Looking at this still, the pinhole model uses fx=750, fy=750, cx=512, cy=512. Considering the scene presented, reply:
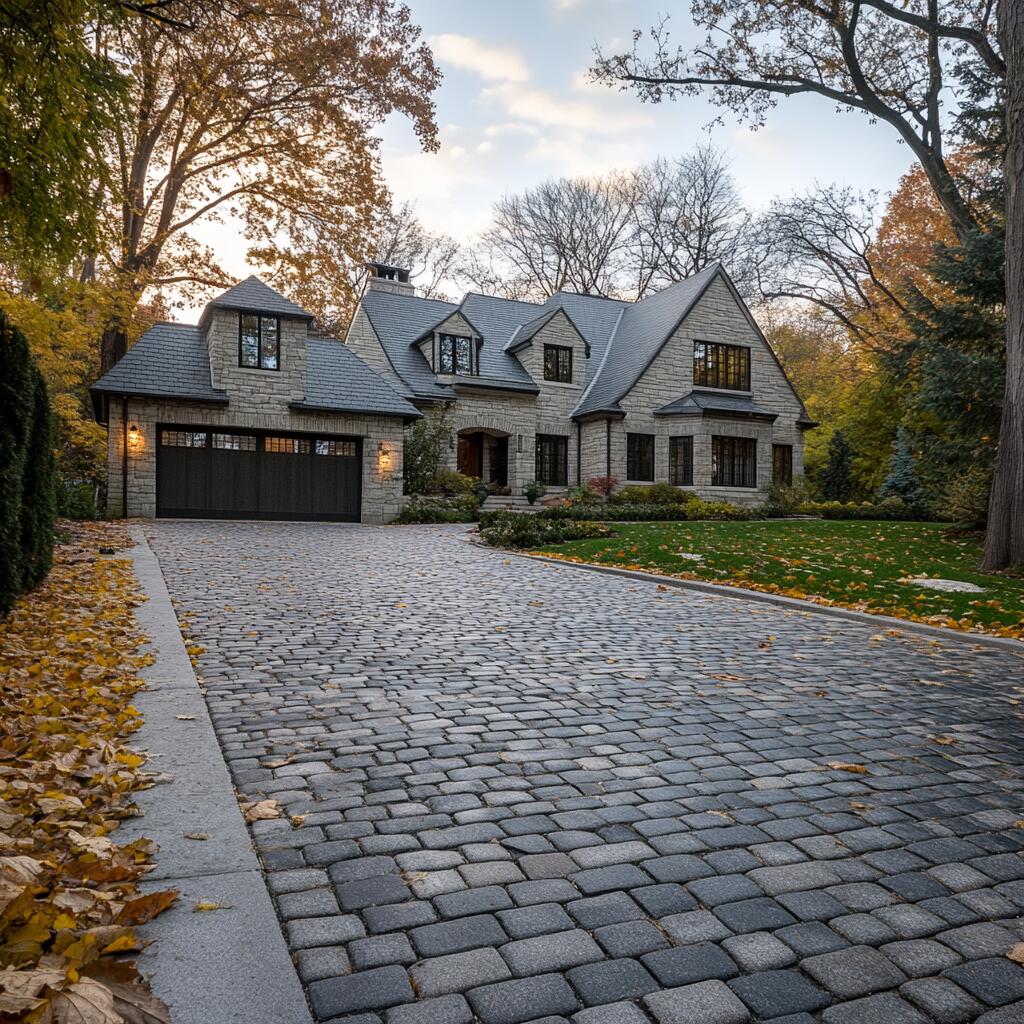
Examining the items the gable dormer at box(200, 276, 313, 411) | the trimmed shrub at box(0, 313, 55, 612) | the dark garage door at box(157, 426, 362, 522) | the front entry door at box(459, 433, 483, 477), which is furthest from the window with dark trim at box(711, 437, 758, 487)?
the trimmed shrub at box(0, 313, 55, 612)

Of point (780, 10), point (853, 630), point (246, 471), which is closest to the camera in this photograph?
point (853, 630)

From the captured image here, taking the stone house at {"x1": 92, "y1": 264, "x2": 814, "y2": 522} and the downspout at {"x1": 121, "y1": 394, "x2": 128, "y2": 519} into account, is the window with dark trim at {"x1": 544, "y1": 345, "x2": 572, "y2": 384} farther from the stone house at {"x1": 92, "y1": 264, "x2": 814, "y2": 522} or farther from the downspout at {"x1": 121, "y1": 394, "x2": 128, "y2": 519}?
the downspout at {"x1": 121, "y1": 394, "x2": 128, "y2": 519}

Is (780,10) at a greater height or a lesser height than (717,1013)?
greater

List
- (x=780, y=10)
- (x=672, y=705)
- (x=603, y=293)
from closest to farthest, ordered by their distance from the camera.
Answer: (x=672, y=705) < (x=780, y=10) < (x=603, y=293)

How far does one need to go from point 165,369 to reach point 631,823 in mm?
20763

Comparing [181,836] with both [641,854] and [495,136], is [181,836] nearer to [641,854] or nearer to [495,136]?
[641,854]

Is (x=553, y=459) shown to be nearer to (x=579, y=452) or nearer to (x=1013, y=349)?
(x=579, y=452)

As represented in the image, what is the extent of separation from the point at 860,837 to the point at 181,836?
2.46 m

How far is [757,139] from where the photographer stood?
16.9 meters

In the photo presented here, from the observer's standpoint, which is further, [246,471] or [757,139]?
[246,471]

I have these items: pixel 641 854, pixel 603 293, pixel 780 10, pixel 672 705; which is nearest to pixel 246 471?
pixel 780 10

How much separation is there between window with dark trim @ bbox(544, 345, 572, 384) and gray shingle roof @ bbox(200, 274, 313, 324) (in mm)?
9438

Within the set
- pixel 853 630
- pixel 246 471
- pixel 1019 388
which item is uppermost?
pixel 1019 388

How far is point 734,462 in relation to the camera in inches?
1065
